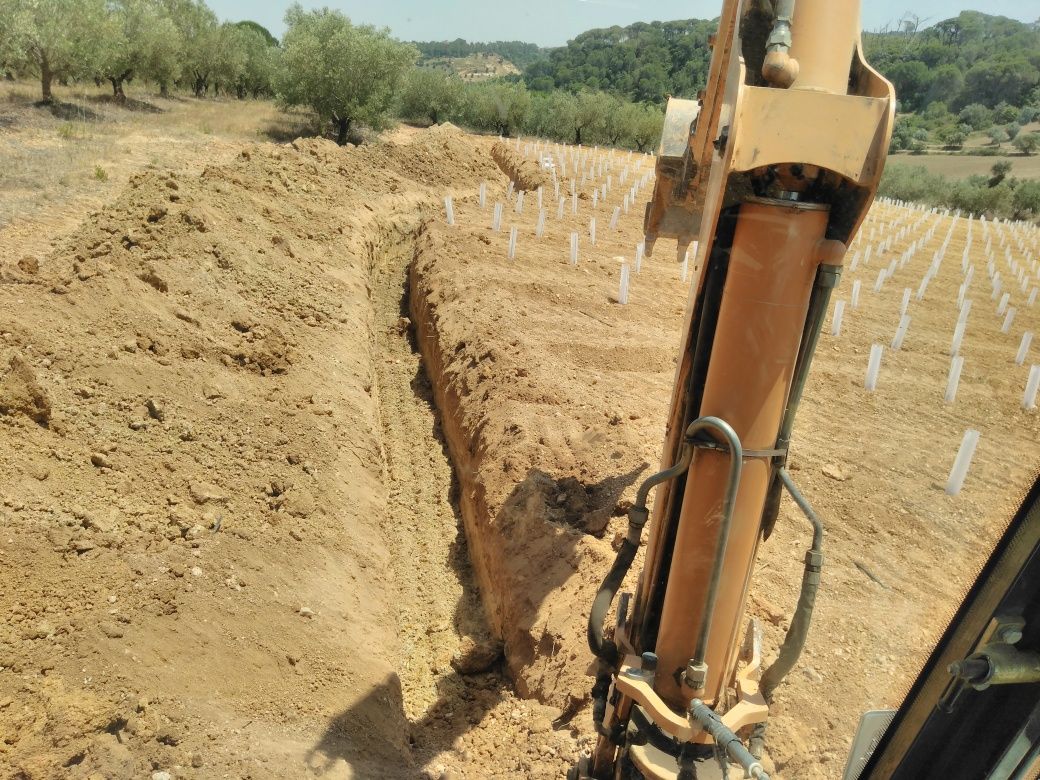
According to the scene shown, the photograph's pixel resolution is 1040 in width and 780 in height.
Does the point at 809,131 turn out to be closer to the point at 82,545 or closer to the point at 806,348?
the point at 806,348

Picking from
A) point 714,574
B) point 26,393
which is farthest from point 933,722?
point 26,393

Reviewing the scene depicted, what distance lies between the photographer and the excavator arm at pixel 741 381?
1.99 metres

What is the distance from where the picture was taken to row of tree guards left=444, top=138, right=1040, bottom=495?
31.3ft

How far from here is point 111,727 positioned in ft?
12.4

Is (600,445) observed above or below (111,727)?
above

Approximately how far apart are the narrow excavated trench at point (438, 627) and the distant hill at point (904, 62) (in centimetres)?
863

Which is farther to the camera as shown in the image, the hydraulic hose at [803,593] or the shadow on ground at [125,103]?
the shadow on ground at [125,103]

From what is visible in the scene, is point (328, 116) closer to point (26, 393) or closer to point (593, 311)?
point (593, 311)

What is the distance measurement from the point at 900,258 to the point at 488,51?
7125 centimetres

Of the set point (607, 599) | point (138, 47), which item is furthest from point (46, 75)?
point (607, 599)

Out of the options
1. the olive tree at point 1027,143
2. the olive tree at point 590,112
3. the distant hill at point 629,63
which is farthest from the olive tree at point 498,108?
the olive tree at point 1027,143

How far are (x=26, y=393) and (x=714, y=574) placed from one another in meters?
5.33

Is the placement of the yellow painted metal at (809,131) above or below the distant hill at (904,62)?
below

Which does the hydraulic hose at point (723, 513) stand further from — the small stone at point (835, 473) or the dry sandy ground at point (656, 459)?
the small stone at point (835, 473)
